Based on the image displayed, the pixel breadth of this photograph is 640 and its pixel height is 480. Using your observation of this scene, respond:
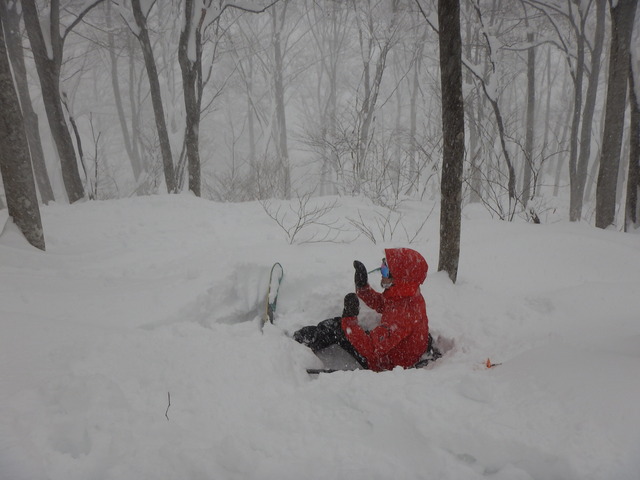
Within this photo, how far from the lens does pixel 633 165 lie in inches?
177

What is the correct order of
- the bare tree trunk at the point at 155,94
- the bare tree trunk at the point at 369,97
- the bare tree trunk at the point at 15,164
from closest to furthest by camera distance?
the bare tree trunk at the point at 15,164 → the bare tree trunk at the point at 155,94 → the bare tree trunk at the point at 369,97

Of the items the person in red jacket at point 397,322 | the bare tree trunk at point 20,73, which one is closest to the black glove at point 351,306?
the person in red jacket at point 397,322

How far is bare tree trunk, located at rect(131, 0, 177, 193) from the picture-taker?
667 cm

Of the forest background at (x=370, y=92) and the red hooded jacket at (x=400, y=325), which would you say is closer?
the red hooded jacket at (x=400, y=325)

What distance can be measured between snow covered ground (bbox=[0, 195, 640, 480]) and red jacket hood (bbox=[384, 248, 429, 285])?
0.63 metres

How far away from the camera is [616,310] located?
2811mm

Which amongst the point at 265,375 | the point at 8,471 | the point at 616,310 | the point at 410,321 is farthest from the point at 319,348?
the point at 616,310

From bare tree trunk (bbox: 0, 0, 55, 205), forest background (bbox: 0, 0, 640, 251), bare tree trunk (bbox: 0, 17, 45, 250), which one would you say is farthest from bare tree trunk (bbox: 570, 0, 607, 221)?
bare tree trunk (bbox: 0, 0, 55, 205)

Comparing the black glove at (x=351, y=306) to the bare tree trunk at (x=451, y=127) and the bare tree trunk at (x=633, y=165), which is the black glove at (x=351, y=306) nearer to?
the bare tree trunk at (x=451, y=127)

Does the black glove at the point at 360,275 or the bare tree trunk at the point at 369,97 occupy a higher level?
the bare tree trunk at the point at 369,97

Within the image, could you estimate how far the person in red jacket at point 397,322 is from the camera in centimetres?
267

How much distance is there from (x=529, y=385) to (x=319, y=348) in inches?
66.6

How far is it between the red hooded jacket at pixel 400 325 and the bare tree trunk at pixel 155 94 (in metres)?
6.30

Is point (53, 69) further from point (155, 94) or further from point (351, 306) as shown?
point (351, 306)
